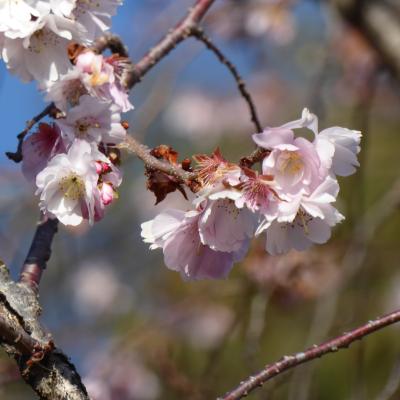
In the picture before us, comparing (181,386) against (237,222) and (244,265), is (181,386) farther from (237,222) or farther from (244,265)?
(237,222)

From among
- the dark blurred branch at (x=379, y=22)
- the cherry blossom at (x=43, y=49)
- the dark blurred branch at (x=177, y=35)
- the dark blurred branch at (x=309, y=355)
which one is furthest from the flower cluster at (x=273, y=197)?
the dark blurred branch at (x=379, y=22)

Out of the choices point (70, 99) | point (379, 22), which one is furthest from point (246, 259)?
point (70, 99)

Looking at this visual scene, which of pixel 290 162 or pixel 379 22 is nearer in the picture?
pixel 290 162

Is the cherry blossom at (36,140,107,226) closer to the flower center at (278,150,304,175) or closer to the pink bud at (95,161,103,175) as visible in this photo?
the pink bud at (95,161,103,175)

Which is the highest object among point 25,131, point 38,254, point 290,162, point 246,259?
point 290,162

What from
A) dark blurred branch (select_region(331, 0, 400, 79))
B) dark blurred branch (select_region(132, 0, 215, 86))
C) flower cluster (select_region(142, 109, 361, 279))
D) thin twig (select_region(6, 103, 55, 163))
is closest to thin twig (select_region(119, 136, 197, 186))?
flower cluster (select_region(142, 109, 361, 279))

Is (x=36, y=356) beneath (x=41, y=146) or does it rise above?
beneath

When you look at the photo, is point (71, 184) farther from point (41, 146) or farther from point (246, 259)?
point (246, 259)

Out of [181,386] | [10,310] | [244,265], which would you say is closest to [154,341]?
[244,265]
